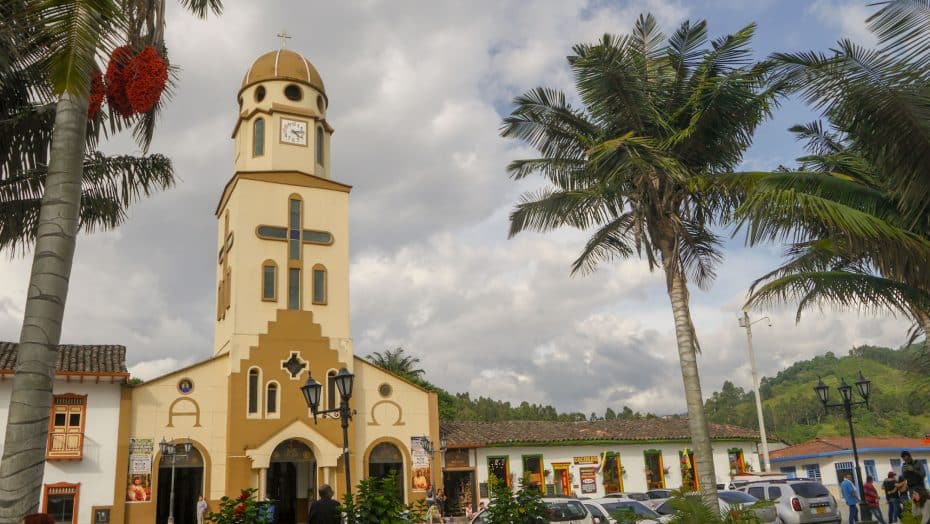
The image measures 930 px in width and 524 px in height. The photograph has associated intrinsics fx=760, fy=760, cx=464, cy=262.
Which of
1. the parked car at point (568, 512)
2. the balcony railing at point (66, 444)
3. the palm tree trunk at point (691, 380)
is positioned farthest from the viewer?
the balcony railing at point (66, 444)

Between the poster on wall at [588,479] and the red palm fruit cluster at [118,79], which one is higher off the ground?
the red palm fruit cluster at [118,79]

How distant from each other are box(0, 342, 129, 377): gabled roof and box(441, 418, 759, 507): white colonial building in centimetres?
1336

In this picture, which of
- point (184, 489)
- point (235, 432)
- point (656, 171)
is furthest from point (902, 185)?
point (184, 489)

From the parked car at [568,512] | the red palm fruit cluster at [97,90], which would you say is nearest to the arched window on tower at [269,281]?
the parked car at [568,512]

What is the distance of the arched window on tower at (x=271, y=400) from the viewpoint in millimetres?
28078

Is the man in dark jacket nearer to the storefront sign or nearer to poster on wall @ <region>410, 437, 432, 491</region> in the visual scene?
poster on wall @ <region>410, 437, 432, 491</region>

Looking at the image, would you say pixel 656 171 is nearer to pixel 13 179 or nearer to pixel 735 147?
pixel 735 147

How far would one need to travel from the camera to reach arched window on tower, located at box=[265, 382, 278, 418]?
28.1 meters

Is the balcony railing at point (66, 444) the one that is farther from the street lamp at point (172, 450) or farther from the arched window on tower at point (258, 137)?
the arched window on tower at point (258, 137)

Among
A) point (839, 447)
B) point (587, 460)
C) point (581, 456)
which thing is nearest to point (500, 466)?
point (581, 456)

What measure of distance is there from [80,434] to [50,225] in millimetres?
20469

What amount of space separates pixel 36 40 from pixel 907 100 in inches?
407

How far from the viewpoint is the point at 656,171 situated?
16.4 m

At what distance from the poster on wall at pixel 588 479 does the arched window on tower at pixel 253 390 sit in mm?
15130
